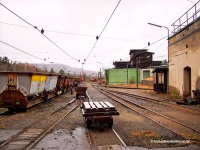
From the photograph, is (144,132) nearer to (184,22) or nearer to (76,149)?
(76,149)

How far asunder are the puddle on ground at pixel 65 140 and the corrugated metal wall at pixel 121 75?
57.0m

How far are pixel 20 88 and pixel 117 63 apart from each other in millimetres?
71475

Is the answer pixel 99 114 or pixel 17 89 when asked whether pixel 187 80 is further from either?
pixel 99 114

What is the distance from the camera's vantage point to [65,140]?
29.7 feet

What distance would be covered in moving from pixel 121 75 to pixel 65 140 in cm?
5935

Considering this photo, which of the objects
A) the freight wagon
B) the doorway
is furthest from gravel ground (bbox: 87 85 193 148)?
the doorway

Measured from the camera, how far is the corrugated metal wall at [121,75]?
2643 inches

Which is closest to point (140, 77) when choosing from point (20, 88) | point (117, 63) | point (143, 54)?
point (143, 54)

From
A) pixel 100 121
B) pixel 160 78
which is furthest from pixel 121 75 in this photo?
pixel 100 121

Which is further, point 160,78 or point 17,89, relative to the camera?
point 160,78

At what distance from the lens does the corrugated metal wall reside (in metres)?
67.1

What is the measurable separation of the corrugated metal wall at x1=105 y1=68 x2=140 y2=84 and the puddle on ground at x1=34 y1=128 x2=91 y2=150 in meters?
57.0

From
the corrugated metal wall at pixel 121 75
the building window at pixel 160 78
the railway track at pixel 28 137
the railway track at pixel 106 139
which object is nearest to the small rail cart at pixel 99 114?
the railway track at pixel 106 139

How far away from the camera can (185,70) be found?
25.2m
